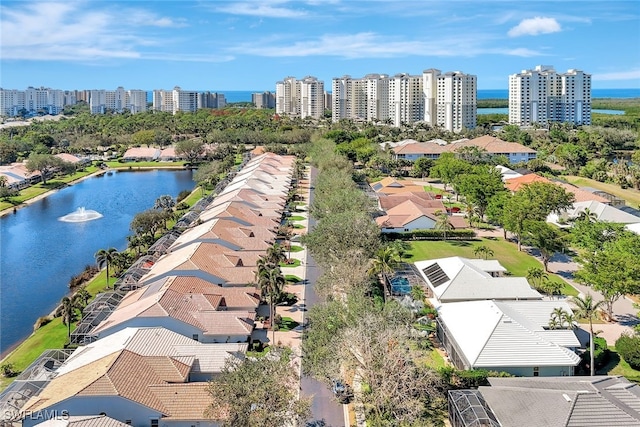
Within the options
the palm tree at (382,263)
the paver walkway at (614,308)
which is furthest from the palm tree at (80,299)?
the paver walkway at (614,308)

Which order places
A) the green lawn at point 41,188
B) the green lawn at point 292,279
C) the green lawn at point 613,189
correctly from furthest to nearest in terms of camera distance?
the green lawn at point 41,188, the green lawn at point 613,189, the green lawn at point 292,279

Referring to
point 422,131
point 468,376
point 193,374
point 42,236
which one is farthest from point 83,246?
point 422,131

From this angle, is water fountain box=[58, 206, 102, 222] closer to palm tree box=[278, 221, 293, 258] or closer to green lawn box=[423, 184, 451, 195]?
palm tree box=[278, 221, 293, 258]

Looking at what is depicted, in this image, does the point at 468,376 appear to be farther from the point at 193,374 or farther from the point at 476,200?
the point at 476,200

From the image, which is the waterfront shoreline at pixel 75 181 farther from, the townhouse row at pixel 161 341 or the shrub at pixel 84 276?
the townhouse row at pixel 161 341

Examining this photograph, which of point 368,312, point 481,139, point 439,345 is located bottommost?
point 439,345

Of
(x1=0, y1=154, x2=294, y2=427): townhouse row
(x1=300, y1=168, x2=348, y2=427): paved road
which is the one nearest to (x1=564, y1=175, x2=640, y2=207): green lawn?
(x1=0, y1=154, x2=294, y2=427): townhouse row

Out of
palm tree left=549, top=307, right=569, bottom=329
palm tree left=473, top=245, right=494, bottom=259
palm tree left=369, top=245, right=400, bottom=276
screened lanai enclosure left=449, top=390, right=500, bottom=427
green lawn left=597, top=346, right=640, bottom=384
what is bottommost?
green lawn left=597, top=346, right=640, bottom=384
